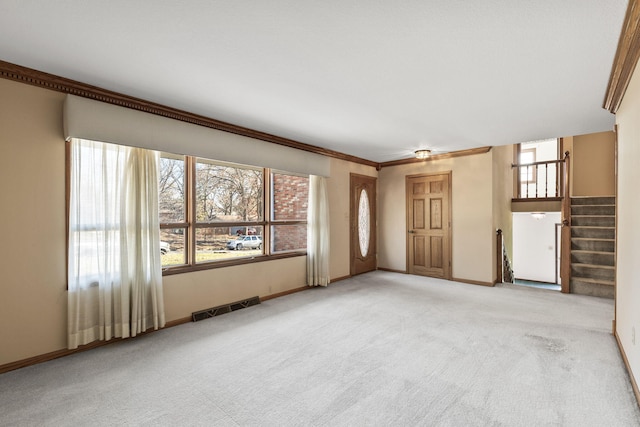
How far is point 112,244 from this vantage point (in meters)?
2.94

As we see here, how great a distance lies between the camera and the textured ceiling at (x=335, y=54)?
68.8 inches

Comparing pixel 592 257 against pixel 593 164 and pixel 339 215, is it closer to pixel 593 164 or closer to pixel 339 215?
pixel 593 164

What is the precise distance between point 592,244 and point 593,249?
83 mm

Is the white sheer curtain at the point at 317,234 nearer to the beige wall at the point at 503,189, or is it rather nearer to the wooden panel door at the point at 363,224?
the wooden panel door at the point at 363,224

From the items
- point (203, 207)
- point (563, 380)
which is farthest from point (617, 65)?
point (203, 207)

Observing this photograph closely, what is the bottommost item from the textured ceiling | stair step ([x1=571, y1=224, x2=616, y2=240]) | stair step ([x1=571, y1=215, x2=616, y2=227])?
stair step ([x1=571, y1=224, x2=616, y2=240])

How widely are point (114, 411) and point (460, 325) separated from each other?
323 centimetres

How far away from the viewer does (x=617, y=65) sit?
2.32 m

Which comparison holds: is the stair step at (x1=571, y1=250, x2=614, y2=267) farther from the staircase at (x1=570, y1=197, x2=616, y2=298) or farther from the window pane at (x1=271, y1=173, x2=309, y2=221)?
the window pane at (x1=271, y1=173, x2=309, y2=221)

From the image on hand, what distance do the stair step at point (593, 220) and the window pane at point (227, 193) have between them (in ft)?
17.5

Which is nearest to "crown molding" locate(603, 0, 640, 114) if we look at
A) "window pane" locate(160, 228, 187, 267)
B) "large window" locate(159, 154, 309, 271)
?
"large window" locate(159, 154, 309, 271)

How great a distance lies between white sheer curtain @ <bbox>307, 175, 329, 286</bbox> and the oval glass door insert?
1.27 meters

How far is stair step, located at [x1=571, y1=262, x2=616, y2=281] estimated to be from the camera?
15.1 feet

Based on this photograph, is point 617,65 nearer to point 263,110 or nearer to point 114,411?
point 263,110
